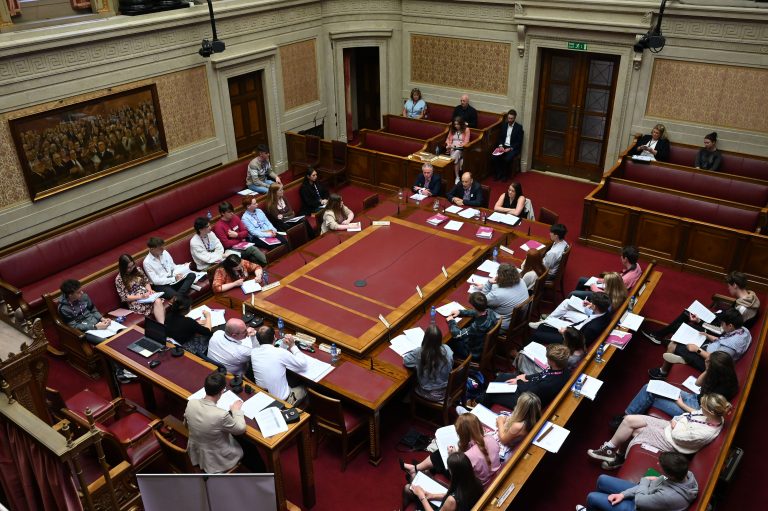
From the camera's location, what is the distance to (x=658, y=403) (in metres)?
6.02

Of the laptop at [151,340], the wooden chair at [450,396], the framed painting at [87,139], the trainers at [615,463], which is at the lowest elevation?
the trainers at [615,463]

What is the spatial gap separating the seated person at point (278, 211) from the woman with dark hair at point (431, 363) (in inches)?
152

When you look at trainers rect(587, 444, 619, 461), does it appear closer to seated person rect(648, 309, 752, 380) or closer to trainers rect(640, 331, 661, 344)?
seated person rect(648, 309, 752, 380)

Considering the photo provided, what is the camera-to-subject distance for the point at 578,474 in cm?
596

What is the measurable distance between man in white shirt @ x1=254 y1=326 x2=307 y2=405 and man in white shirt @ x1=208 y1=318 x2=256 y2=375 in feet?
0.46

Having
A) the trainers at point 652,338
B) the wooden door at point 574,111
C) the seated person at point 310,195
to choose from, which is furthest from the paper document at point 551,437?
the wooden door at point 574,111

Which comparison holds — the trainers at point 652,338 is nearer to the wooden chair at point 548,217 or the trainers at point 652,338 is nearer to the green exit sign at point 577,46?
the wooden chair at point 548,217

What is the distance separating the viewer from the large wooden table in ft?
16.7

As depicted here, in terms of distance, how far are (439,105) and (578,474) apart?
31.0ft

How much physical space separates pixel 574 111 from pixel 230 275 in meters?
7.98

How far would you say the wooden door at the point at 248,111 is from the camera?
1200 centimetres

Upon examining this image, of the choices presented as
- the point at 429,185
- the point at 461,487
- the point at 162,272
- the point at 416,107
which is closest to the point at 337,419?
the point at 461,487

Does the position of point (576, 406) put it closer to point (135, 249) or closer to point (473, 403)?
point (473, 403)

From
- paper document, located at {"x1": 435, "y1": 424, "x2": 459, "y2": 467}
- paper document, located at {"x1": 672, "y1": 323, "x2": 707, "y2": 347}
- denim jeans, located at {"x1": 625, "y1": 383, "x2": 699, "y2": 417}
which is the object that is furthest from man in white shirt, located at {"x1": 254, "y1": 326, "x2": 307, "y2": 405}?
paper document, located at {"x1": 672, "y1": 323, "x2": 707, "y2": 347}
